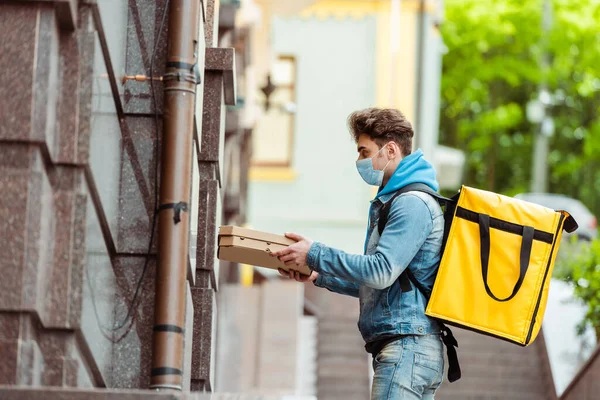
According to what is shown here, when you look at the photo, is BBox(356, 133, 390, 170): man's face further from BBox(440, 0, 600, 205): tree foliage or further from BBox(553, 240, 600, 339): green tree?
BBox(440, 0, 600, 205): tree foliage

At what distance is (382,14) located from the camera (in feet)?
102

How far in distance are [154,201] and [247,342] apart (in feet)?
49.1

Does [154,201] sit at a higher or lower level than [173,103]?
lower

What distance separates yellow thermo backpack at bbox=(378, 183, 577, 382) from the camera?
654 cm

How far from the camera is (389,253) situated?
6.35 m

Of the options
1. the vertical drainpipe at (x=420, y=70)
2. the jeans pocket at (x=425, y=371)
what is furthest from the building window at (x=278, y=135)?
the jeans pocket at (x=425, y=371)

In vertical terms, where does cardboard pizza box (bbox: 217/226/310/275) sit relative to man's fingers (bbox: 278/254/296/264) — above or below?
above

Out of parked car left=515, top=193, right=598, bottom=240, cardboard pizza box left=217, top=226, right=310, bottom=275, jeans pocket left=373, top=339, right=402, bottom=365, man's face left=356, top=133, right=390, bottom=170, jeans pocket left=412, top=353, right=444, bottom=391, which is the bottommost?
jeans pocket left=412, top=353, right=444, bottom=391

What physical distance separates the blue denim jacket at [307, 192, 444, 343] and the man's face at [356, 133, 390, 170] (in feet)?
0.54

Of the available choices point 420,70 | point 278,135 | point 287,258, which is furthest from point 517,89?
point 287,258

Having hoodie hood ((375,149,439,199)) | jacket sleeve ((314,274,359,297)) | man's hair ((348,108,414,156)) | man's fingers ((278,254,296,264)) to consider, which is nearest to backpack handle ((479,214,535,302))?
hoodie hood ((375,149,439,199))

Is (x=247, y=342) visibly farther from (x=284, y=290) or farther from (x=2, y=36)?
(x=2, y=36)

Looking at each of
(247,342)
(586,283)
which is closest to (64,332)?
(586,283)

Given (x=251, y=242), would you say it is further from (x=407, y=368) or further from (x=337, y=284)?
(x=407, y=368)
